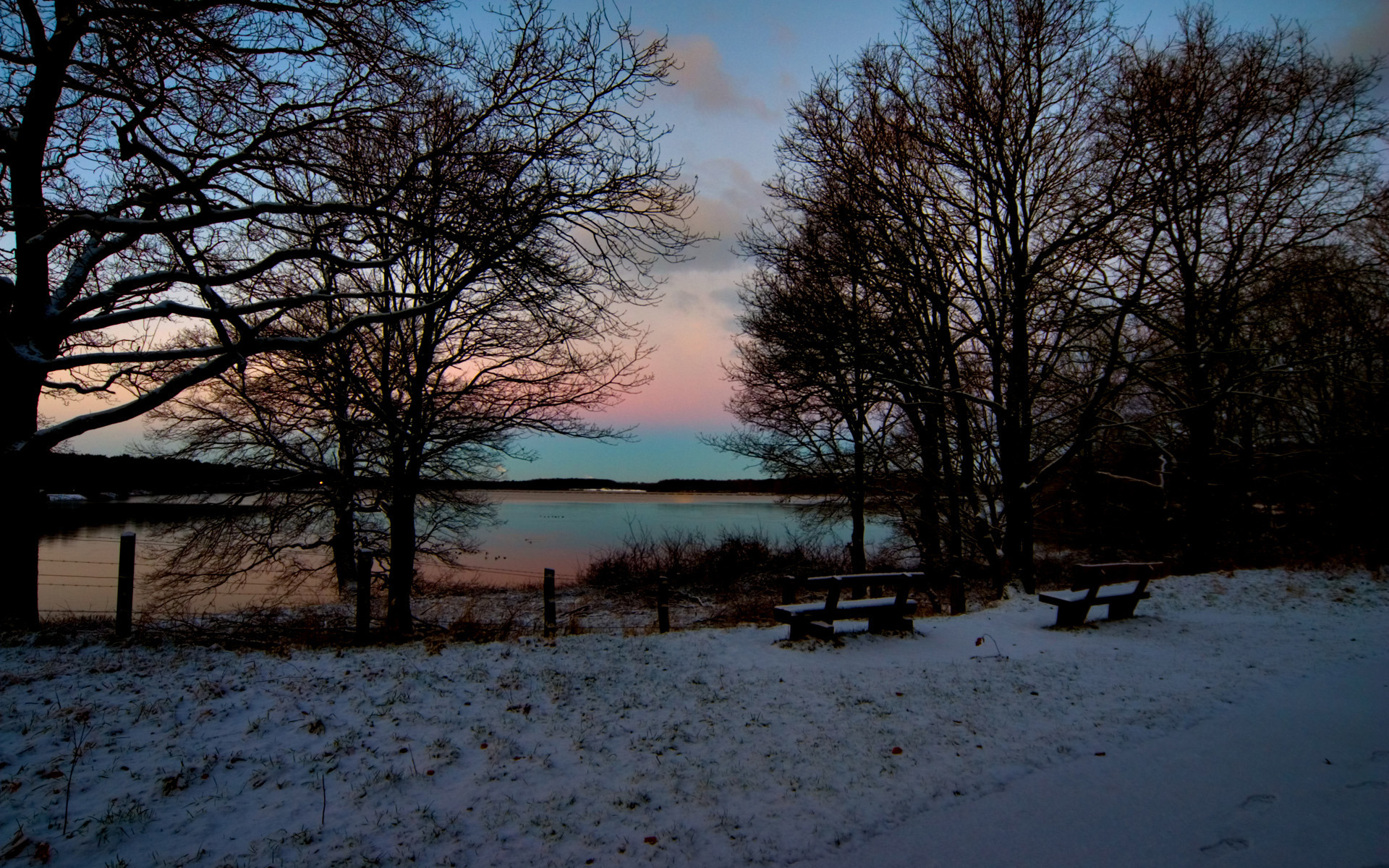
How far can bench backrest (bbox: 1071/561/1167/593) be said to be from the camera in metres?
9.46

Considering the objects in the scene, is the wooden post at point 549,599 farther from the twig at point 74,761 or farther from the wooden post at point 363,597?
the twig at point 74,761

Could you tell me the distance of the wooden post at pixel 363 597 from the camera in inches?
336

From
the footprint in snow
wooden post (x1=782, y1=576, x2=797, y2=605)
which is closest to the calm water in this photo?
wooden post (x1=782, y1=576, x2=797, y2=605)

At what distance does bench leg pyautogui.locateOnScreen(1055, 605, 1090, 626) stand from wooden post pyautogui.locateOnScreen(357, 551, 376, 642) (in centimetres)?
964

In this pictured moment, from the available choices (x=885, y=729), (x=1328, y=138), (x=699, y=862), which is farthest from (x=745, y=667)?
(x=1328, y=138)

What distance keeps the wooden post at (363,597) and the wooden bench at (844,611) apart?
544 centimetres

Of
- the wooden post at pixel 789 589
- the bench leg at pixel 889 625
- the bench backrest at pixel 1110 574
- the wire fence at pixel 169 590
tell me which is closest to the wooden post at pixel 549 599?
the wire fence at pixel 169 590

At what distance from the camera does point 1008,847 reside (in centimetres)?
340

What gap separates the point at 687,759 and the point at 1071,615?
24.0ft

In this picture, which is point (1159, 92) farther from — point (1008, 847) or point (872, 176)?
point (1008, 847)

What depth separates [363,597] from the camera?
868cm

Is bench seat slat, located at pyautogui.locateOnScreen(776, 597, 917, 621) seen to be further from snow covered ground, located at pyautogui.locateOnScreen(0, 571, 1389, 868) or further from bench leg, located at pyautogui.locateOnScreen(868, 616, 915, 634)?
snow covered ground, located at pyautogui.locateOnScreen(0, 571, 1389, 868)

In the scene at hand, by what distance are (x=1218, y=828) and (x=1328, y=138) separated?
16.4m

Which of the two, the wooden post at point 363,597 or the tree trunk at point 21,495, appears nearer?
the tree trunk at point 21,495
